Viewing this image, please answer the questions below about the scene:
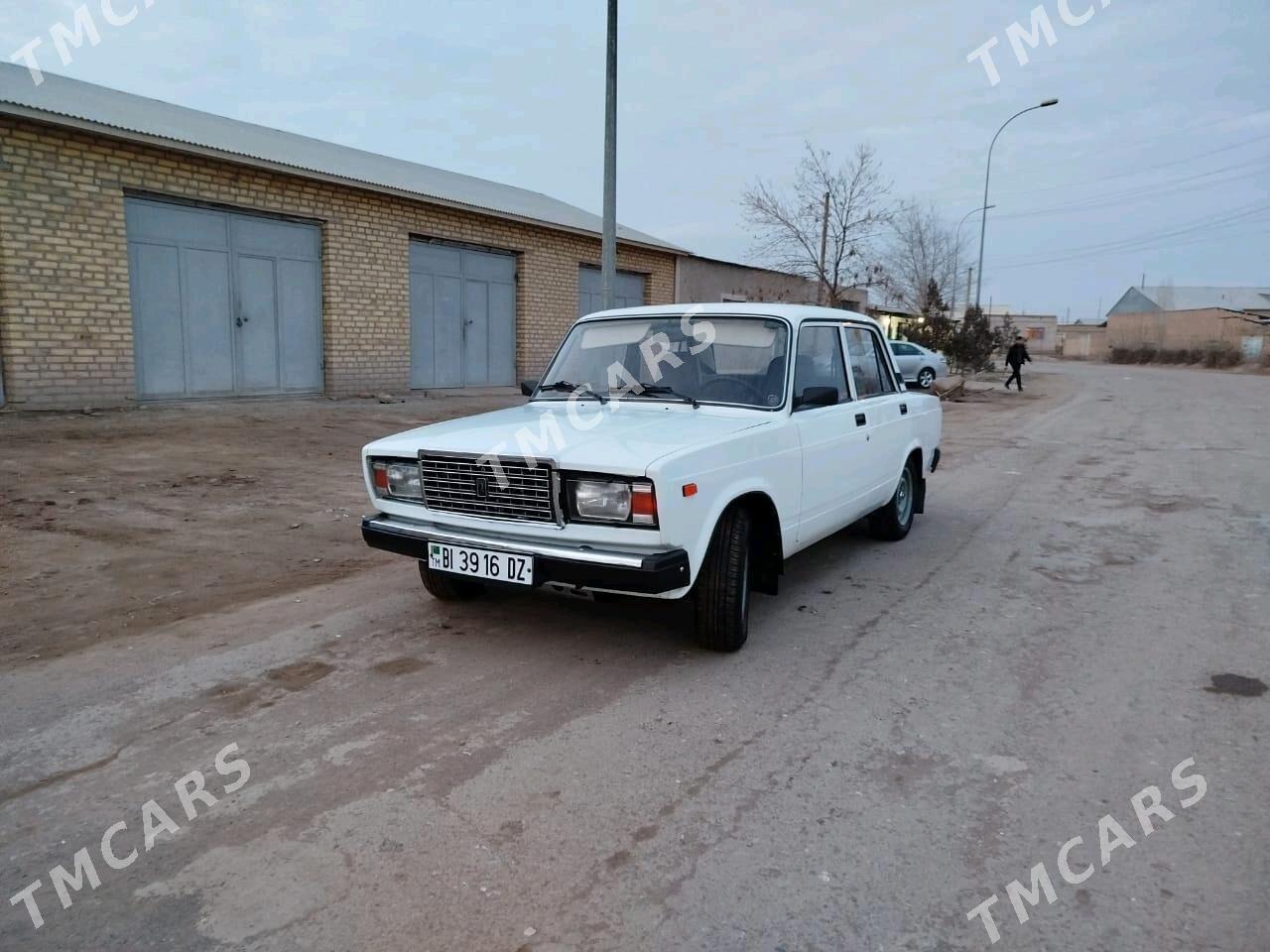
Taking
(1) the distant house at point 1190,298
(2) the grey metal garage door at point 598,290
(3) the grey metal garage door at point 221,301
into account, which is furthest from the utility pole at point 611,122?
(1) the distant house at point 1190,298

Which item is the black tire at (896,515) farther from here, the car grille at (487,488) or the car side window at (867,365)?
the car grille at (487,488)

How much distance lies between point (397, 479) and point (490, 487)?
0.68m

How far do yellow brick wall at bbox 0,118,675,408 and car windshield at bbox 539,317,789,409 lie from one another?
8126 mm

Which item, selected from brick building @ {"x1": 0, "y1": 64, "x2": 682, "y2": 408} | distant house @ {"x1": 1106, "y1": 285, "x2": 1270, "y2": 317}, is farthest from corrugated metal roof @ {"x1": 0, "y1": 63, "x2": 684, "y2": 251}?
distant house @ {"x1": 1106, "y1": 285, "x2": 1270, "y2": 317}

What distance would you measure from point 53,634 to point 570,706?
9.04ft

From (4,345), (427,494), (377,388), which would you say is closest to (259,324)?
(377,388)

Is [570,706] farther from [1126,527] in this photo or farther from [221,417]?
[221,417]

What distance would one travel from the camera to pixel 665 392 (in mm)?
4898

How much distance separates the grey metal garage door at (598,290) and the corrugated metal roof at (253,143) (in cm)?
93

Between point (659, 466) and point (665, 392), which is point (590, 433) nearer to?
point (659, 466)

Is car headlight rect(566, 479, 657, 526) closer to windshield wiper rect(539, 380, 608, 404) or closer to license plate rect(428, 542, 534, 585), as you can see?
license plate rect(428, 542, 534, 585)

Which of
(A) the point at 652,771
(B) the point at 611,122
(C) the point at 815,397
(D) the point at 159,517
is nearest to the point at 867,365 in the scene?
(C) the point at 815,397

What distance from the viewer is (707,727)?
11.4 feet

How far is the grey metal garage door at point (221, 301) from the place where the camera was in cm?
1153
